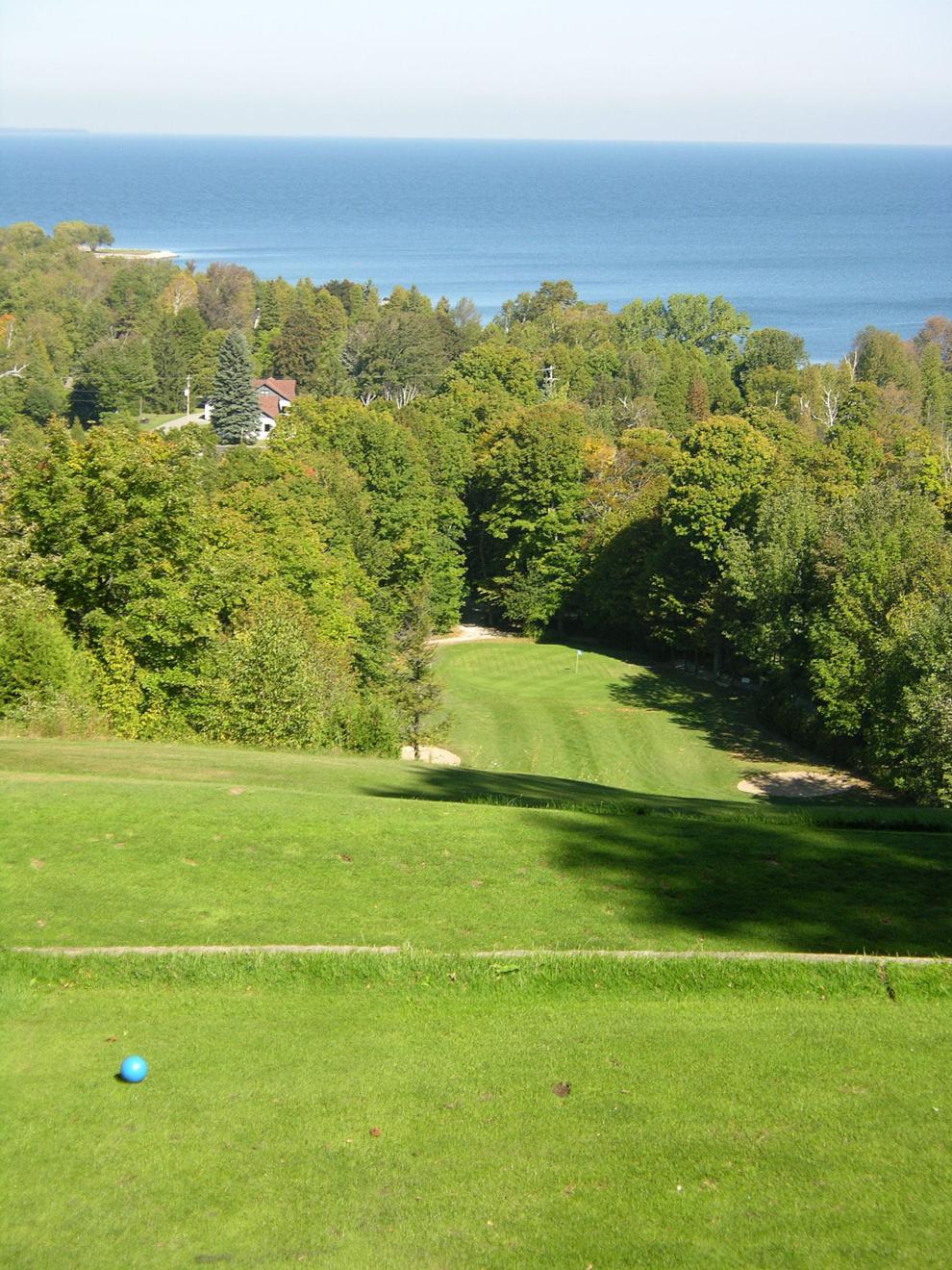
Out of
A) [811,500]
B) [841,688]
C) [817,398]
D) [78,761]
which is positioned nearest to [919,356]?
[817,398]

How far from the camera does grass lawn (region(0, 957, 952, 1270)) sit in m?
7.70

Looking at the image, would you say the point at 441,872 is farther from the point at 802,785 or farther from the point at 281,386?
the point at 281,386

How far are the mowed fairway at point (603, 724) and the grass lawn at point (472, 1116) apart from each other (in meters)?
25.8

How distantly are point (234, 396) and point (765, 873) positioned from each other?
99118 millimetres

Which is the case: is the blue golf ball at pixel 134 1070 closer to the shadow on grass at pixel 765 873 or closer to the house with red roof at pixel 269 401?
the shadow on grass at pixel 765 873

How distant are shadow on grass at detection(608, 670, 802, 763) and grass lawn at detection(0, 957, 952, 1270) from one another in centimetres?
3658

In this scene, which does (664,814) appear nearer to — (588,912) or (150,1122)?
(588,912)

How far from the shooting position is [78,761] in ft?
65.1

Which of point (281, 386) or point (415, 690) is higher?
point (281, 386)

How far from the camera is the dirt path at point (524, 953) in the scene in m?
11.8

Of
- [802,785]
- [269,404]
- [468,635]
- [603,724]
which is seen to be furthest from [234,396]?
[802,785]

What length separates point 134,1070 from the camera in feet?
31.3

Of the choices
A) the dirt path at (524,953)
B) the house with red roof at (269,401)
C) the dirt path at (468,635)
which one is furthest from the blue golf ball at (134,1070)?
the house with red roof at (269,401)

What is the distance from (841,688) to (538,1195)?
123 feet
